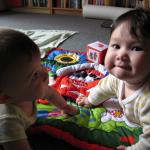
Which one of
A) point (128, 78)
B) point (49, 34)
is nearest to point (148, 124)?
point (128, 78)

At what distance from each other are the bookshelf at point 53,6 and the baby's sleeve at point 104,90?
1.57 m

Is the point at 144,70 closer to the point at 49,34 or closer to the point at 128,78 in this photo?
the point at 128,78

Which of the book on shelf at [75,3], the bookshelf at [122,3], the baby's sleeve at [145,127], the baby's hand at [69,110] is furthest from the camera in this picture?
the book on shelf at [75,3]

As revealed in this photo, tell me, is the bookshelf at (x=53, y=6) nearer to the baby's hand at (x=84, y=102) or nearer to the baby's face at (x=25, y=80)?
the baby's hand at (x=84, y=102)

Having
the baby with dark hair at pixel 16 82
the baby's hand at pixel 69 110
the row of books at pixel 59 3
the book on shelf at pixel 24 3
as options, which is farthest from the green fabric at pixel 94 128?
the book on shelf at pixel 24 3

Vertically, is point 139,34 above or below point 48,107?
above

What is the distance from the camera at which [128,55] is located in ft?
2.48

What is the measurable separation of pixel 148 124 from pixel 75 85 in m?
0.47

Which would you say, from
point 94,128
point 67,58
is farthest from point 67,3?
point 94,128

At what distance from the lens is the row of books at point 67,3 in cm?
248

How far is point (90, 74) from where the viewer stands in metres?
1.29

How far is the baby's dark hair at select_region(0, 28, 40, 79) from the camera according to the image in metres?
0.68

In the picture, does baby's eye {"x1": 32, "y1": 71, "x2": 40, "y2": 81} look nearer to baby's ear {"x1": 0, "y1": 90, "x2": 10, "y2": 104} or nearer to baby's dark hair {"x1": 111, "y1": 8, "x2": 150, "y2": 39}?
baby's ear {"x1": 0, "y1": 90, "x2": 10, "y2": 104}

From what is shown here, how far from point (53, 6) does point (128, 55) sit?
6.32 feet
